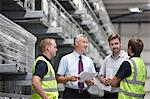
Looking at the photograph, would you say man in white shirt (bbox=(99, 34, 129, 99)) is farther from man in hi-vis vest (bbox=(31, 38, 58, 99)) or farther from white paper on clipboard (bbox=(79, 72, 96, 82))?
man in hi-vis vest (bbox=(31, 38, 58, 99))

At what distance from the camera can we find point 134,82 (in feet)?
16.6

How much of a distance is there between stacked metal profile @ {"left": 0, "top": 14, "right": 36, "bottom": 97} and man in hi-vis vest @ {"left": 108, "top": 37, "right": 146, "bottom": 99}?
1173mm

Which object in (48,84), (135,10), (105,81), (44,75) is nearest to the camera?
(44,75)

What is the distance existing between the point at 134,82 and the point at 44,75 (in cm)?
116

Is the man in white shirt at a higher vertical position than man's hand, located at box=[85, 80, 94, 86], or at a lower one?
higher

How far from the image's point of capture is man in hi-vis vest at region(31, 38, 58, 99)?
15.0 feet

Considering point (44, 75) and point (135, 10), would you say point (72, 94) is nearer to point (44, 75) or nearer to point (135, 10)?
point (44, 75)

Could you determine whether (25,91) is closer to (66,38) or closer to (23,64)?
(23,64)

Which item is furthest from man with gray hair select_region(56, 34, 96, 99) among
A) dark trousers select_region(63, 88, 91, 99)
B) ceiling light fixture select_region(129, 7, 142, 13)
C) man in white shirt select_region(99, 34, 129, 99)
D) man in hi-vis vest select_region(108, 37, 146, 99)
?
ceiling light fixture select_region(129, 7, 142, 13)

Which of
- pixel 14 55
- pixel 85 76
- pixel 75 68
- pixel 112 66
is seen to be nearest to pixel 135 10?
pixel 112 66

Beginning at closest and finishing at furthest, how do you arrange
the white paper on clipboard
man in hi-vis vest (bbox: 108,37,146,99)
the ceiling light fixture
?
man in hi-vis vest (bbox: 108,37,146,99) → the white paper on clipboard → the ceiling light fixture

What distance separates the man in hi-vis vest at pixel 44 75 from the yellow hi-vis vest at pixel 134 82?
0.87 meters

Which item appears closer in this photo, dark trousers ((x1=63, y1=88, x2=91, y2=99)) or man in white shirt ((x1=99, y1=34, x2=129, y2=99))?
man in white shirt ((x1=99, y1=34, x2=129, y2=99))

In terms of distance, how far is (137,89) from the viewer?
5.12 m
